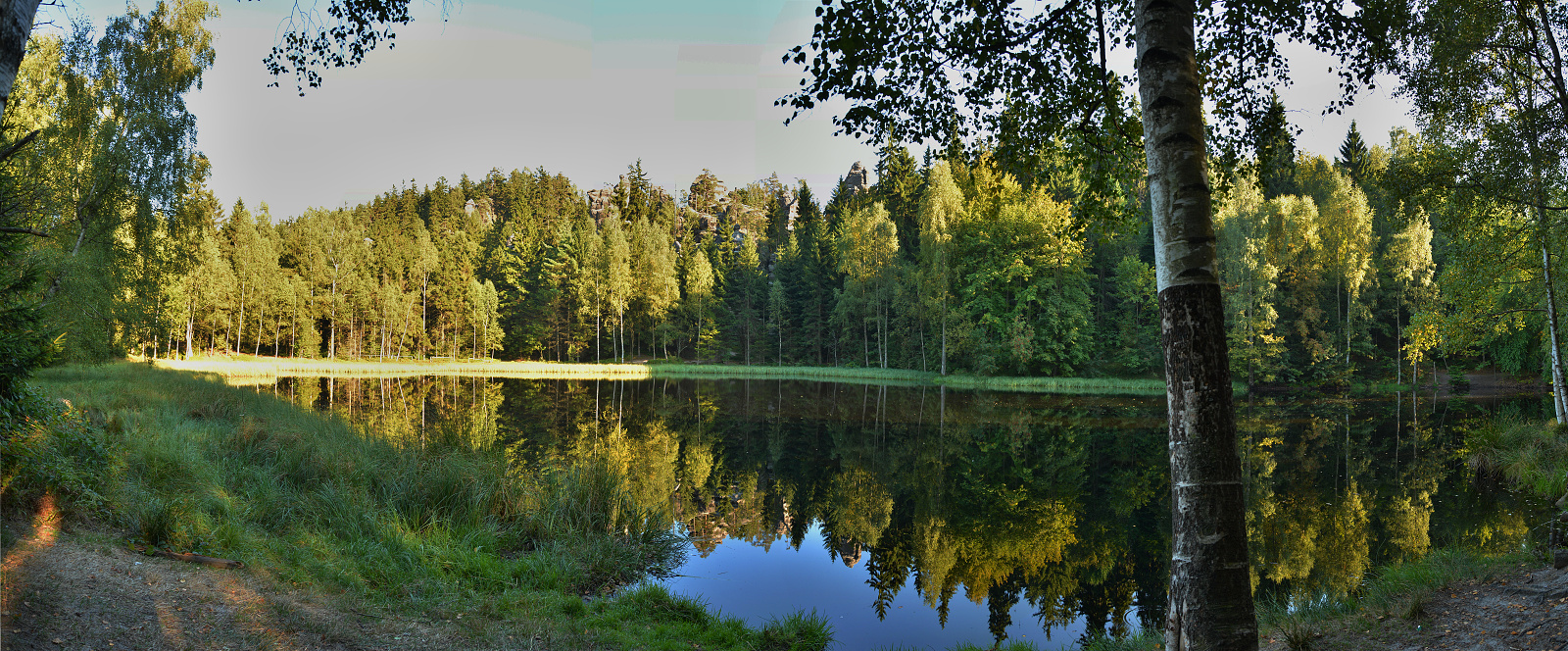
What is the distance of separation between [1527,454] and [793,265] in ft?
156

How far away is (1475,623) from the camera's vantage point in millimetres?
4570

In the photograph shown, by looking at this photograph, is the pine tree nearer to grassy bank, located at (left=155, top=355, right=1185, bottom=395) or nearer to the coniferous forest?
the coniferous forest

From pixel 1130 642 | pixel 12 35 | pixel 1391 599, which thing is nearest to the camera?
pixel 12 35

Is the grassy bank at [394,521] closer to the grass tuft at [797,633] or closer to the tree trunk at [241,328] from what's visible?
the grass tuft at [797,633]

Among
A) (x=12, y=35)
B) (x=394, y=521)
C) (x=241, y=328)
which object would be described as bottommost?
(x=394, y=521)

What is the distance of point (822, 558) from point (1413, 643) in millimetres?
5609

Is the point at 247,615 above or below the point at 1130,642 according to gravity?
above

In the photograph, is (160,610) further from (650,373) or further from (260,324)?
(260,324)

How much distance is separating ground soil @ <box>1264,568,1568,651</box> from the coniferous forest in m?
3.49

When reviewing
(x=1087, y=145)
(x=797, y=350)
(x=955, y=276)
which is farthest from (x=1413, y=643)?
(x=797, y=350)

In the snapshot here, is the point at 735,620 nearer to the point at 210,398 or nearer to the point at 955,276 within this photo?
the point at 210,398

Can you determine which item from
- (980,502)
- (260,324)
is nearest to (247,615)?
(980,502)

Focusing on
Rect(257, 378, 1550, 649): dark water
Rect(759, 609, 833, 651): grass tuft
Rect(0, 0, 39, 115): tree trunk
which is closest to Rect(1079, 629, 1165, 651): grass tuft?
Rect(257, 378, 1550, 649): dark water

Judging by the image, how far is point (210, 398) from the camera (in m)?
15.1
